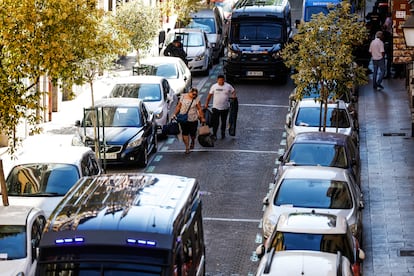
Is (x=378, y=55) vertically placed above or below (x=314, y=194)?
above

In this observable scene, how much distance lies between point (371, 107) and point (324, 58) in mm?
9377

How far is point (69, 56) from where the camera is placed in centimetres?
2055

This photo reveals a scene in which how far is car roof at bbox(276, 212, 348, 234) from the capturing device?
56.3 ft

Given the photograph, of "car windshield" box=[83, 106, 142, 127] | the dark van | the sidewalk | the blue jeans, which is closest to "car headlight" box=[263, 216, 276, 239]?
the sidewalk

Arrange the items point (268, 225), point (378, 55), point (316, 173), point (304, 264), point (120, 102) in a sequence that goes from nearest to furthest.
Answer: point (304, 264) < point (268, 225) < point (316, 173) < point (120, 102) < point (378, 55)

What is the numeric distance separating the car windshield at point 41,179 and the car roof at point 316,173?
Answer: 12.8 feet

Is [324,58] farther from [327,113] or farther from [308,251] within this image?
[308,251]

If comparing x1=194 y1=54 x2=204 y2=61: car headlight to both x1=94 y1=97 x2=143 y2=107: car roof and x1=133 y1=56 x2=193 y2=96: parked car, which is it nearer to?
x1=133 y1=56 x2=193 y2=96: parked car

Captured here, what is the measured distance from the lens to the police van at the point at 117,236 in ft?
43.7

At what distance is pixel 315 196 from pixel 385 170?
7.86 meters

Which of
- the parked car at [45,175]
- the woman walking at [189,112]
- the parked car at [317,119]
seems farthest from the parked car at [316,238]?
the woman walking at [189,112]

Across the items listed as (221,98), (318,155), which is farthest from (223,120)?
(318,155)

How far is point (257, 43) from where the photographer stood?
40.2 metres

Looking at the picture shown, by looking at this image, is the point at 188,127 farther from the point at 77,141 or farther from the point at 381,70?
the point at 381,70
